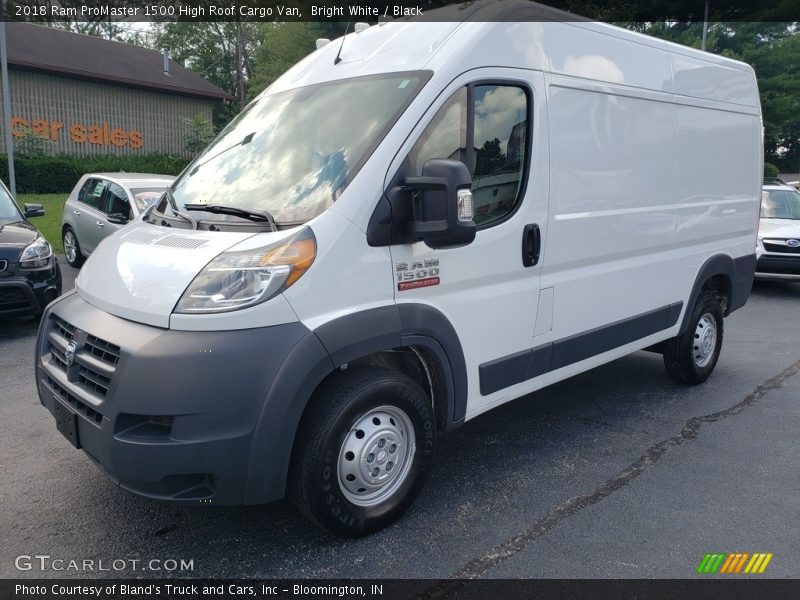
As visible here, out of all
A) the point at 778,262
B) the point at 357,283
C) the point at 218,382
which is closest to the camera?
the point at 218,382

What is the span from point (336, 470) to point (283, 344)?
66 centimetres

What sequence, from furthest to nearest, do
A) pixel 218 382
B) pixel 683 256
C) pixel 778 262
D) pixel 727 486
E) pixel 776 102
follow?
pixel 776 102 → pixel 778 262 → pixel 683 256 → pixel 727 486 → pixel 218 382

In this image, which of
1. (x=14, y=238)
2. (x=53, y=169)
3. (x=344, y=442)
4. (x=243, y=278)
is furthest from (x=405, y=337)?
(x=53, y=169)

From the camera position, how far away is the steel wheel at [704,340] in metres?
5.81

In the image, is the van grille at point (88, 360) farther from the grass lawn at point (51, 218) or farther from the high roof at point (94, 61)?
the high roof at point (94, 61)

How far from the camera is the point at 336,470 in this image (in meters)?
3.10

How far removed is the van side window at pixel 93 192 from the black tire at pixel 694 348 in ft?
28.3

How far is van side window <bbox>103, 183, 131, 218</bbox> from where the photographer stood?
10.1 m

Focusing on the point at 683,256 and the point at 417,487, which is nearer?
the point at 417,487

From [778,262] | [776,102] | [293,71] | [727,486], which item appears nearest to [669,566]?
[727,486]

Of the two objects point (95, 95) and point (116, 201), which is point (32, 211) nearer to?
point (116, 201)

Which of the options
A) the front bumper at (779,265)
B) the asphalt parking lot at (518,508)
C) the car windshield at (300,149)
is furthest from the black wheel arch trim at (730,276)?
the front bumper at (779,265)

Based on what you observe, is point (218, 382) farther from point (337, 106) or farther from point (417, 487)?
point (337, 106)

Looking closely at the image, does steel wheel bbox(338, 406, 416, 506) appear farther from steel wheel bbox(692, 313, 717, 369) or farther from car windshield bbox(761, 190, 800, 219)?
car windshield bbox(761, 190, 800, 219)
